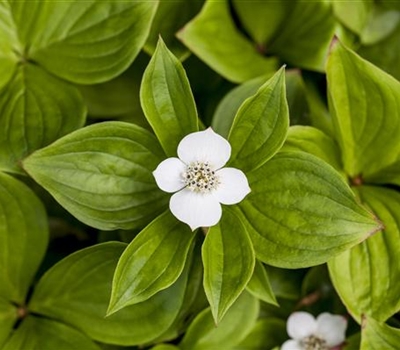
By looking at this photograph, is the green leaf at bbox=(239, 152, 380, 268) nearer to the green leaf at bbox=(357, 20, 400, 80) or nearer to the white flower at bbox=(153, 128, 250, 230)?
the white flower at bbox=(153, 128, 250, 230)

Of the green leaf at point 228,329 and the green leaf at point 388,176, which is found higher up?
the green leaf at point 388,176

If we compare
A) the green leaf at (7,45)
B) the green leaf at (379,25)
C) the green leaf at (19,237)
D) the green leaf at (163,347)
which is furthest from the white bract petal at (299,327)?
the green leaf at (7,45)

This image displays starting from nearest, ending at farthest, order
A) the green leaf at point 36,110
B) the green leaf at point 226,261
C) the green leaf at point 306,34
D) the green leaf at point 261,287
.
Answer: the green leaf at point 226,261 → the green leaf at point 261,287 → the green leaf at point 36,110 → the green leaf at point 306,34

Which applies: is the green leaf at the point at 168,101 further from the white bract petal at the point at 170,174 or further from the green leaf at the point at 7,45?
the green leaf at the point at 7,45

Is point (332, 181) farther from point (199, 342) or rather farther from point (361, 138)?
point (199, 342)

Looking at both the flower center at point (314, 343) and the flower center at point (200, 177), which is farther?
the flower center at point (314, 343)

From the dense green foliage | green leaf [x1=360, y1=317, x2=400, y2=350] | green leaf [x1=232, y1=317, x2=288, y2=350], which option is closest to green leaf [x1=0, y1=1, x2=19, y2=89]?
the dense green foliage
